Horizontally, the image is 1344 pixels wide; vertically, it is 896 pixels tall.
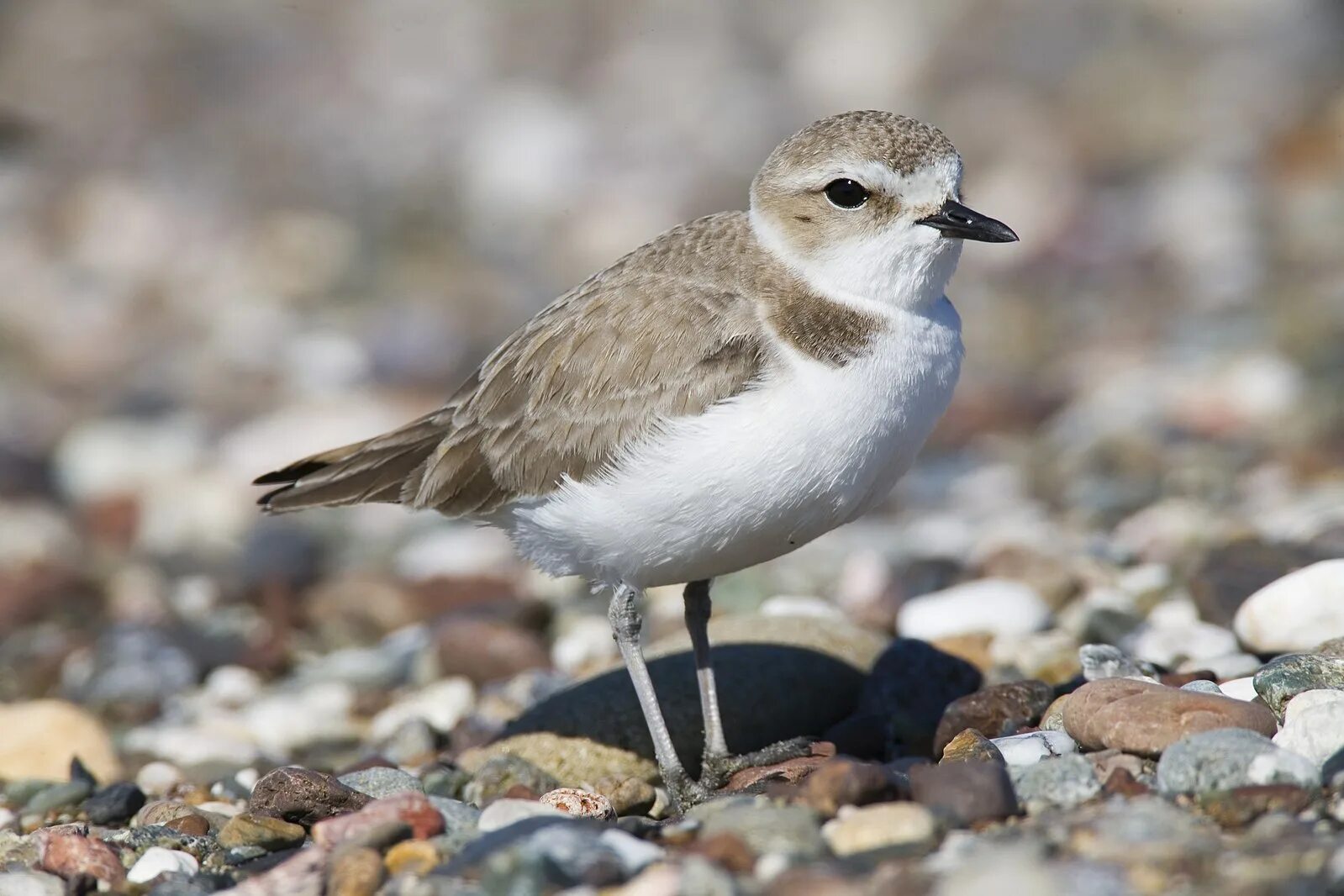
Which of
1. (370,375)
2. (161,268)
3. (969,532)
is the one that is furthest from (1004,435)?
(161,268)

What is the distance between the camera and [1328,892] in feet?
12.8

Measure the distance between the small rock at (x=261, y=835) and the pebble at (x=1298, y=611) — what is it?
3.87 m

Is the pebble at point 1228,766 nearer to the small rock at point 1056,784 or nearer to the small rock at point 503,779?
the small rock at point 1056,784

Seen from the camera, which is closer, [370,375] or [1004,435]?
[1004,435]

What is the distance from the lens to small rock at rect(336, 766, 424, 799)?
596 centimetres

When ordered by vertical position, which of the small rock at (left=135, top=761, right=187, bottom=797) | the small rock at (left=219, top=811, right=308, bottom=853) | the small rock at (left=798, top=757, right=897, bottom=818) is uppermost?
the small rock at (left=135, top=761, right=187, bottom=797)

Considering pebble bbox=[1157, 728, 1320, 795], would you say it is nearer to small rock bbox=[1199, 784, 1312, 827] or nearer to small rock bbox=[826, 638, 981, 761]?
small rock bbox=[1199, 784, 1312, 827]

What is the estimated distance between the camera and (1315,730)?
495 centimetres

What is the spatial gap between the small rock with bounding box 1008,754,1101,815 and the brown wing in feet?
5.49

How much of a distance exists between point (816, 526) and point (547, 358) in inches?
51.7

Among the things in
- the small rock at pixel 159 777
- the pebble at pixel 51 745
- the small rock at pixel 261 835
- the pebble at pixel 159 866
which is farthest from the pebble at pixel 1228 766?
the pebble at pixel 51 745

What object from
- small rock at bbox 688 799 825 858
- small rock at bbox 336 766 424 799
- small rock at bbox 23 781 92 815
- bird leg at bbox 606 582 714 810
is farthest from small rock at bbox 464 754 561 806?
small rock at bbox 23 781 92 815

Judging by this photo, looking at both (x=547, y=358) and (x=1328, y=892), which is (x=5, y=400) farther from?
(x=1328, y=892)

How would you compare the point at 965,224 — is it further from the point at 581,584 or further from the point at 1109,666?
the point at 581,584
